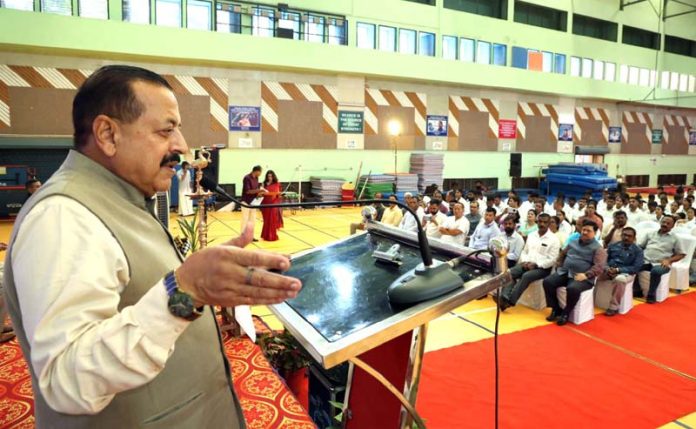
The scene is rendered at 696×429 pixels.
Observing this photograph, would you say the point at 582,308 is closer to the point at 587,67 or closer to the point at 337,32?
the point at 337,32

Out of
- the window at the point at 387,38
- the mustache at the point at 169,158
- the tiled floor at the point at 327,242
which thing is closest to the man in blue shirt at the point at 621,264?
the tiled floor at the point at 327,242

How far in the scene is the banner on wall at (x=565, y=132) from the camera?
733 inches

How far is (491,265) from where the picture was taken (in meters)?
1.55

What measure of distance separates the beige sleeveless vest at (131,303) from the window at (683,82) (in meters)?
25.9

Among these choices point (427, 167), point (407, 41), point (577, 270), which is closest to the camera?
point (577, 270)

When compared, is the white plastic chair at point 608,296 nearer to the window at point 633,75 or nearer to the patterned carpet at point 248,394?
the patterned carpet at point 248,394

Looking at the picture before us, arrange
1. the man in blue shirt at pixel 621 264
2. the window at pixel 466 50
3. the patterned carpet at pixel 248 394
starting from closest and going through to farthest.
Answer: the patterned carpet at pixel 248 394 → the man in blue shirt at pixel 621 264 → the window at pixel 466 50

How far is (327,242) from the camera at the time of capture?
3729 millimetres

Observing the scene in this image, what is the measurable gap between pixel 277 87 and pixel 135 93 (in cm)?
1314

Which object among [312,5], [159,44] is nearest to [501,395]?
[159,44]

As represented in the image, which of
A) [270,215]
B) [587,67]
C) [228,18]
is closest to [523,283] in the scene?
[270,215]

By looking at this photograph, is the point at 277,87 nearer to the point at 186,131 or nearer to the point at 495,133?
the point at 186,131

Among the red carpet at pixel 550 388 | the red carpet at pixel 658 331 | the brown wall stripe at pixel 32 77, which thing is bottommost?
the red carpet at pixel 550 388

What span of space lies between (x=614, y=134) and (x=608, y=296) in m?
17.0
